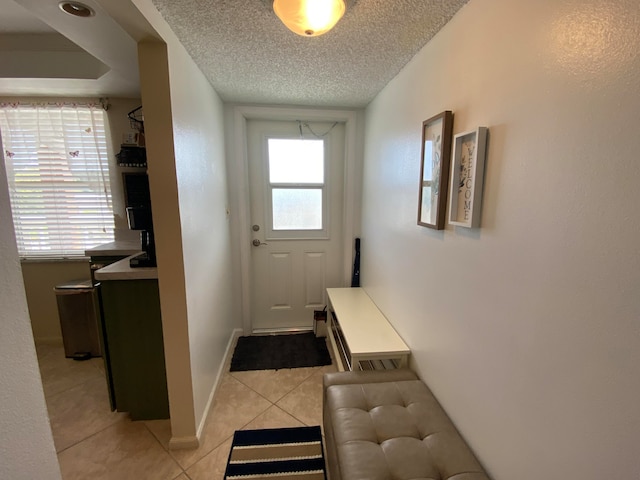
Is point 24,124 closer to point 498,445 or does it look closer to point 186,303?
point 186,303

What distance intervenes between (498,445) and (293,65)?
82.6 inches

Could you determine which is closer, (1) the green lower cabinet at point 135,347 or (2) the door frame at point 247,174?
(1) the green lower cabinet at point 135,347

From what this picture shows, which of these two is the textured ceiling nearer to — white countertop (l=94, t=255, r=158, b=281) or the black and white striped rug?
white countertop (l=94, t=255, r=158, b=281)

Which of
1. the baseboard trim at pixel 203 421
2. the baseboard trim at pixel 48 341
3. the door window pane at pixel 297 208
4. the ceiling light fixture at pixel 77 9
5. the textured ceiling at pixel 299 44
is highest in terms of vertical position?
the textured ceiling at pixel 299 44

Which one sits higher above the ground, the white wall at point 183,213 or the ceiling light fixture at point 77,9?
the ceiling light fixture at point 77,9

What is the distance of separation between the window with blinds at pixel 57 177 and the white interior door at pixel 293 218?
1.27 meters

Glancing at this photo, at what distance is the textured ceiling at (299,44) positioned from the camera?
120 centimetres

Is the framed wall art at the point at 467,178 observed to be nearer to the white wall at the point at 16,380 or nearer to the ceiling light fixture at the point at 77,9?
the white wall at the point at 16,380

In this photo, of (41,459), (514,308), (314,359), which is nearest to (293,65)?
(514,308)

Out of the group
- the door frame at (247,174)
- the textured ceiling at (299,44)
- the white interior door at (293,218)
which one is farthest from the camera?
the white interior door at (293,218)

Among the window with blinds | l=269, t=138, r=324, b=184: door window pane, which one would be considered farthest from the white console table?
the window with blinds

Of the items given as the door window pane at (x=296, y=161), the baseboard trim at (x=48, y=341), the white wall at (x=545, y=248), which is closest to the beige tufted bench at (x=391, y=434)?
the white wall at (x=545, y=248)

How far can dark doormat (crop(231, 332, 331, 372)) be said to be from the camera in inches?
95.5

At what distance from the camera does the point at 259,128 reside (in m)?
2.70
